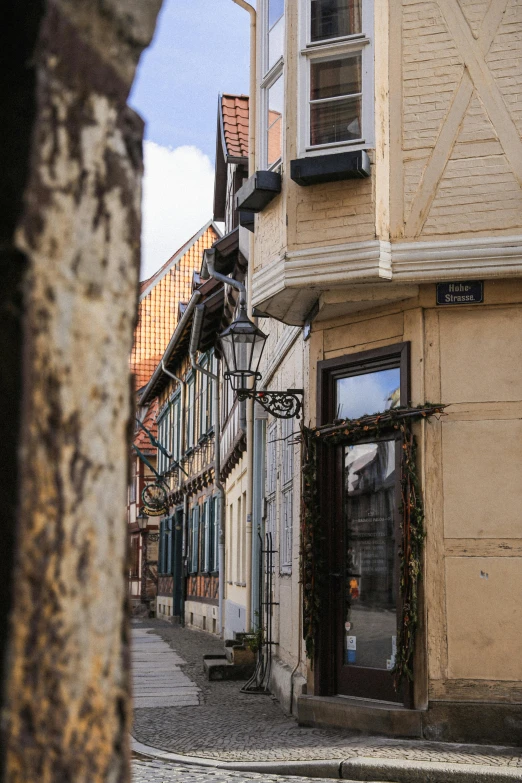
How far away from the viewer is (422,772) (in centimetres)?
639

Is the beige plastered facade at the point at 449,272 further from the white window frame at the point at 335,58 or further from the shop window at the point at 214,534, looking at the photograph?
the shop window at the point at 214,534

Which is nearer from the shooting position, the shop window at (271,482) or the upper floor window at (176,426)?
the shop window at (271,482)

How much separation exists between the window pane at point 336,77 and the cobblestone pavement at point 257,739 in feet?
16.3

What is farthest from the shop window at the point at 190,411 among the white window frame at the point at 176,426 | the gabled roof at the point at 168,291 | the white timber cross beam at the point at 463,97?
the white timber cross beam at the point at 463,97

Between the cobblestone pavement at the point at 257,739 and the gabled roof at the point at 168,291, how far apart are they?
27.6 metres

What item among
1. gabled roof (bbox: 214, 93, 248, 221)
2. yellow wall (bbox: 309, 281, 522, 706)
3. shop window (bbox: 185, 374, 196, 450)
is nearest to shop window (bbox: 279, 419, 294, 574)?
yellow wall (bbox: 309, 281, 522, 706)

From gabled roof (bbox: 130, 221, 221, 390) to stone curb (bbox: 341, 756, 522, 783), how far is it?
31776 millimetres

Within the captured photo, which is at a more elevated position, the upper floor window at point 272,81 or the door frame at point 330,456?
the upper floor window at point 272,81

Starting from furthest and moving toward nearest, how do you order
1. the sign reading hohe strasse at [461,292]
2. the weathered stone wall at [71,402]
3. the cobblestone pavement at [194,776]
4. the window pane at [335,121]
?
the window pane at [335,121] → the sign reading hohe strasse at [461,292] → the cobblestone pavement at [194,776] → the weathered stone wall at [71,402]

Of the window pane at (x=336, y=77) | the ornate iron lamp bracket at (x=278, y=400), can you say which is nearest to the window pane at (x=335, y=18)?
the window pane at (x=336, y=77)

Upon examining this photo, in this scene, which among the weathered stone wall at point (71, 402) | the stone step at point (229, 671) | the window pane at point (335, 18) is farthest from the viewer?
the stone step at point (229, 671)

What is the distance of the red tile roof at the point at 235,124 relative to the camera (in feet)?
64.2

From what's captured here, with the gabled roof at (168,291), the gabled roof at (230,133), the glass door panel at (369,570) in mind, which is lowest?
the glass door panel at (369,570)

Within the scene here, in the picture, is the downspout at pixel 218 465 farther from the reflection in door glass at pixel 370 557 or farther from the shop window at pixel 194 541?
the reflection in door glass at pixel 370 557
